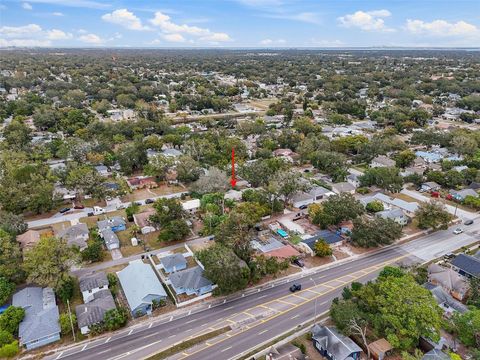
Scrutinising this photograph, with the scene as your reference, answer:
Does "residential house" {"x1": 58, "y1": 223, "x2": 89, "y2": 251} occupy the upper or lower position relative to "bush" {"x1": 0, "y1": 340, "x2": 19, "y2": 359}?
upper

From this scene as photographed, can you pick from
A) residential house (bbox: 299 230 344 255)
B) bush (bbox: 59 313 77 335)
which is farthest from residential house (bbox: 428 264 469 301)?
bush (bbox: 59 313 77 335)

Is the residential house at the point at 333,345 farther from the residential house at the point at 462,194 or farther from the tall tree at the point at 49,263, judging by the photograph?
the residential house at the point at 462,194

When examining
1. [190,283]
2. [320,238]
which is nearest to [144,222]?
[190,283]

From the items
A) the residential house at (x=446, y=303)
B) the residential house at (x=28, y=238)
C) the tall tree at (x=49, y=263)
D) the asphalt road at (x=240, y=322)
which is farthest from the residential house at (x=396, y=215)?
the residential house at (x=28, y=238)

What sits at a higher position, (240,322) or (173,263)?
(173,263)

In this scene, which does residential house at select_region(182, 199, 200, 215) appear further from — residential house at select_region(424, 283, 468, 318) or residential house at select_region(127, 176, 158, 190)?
residential house at select_region(424, 283, 468, 318)

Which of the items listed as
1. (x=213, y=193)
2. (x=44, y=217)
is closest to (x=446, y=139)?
(x=213, y=193)

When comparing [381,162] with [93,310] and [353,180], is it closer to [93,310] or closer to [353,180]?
[353,180]
